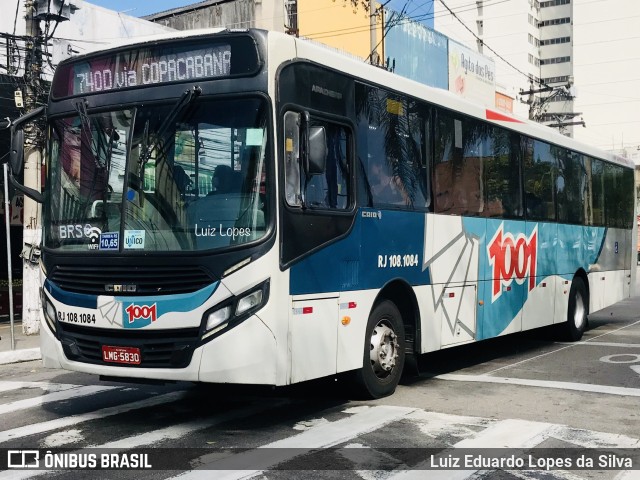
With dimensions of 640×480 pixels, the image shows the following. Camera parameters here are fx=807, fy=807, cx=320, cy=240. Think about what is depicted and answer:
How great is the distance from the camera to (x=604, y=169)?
53.9 ft

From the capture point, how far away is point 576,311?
1474 centimetres

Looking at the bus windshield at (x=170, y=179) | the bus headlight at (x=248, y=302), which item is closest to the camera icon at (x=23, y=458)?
the bus windshield at (x=170, y=179)

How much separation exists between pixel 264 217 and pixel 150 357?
1577 mm

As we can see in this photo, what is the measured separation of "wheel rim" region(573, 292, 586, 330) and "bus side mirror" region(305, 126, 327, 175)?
891 cm

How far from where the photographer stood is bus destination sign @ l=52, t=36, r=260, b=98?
714cm

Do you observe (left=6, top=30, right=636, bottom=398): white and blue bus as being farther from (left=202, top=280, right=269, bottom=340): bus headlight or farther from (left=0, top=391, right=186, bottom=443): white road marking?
(left=0, top=391, right=186, bottom=443): white road marking

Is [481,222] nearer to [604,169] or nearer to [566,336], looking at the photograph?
[566,336]

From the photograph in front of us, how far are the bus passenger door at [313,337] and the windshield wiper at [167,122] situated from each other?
6.08 ft

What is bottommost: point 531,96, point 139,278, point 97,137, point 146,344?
point 146,344

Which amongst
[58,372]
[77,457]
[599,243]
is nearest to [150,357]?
[77,457]

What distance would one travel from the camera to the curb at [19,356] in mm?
12844

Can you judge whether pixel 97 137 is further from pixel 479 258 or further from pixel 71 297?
pixel 479 258

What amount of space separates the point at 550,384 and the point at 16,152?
6.69 m

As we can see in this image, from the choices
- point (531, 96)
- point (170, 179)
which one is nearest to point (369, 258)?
point (170, 179)
